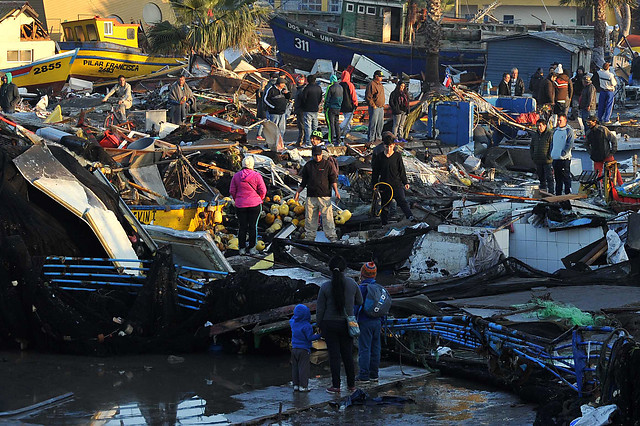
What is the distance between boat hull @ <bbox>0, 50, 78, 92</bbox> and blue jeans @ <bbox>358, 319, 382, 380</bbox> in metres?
27.8

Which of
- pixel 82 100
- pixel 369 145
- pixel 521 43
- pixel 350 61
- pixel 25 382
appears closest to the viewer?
pixel 25 382

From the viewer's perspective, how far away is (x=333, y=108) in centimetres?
2084

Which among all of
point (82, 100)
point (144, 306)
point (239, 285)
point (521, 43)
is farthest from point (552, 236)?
point (521, 43)

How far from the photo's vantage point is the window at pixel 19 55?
119ft

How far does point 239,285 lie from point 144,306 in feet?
3.24

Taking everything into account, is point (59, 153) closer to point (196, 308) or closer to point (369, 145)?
point (196, 308)

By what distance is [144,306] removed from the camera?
33.5ft

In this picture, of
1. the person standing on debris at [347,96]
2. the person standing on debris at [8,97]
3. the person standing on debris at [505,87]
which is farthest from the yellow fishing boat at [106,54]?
the person standing on debris at [347,96]

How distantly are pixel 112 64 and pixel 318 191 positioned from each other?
24.6m

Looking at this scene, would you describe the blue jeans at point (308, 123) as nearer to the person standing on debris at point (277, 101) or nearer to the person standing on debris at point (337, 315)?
the person standing on debris at point (277, 101)

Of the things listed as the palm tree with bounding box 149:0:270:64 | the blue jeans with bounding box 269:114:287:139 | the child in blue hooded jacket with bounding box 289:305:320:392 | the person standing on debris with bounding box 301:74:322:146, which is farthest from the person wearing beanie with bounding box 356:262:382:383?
the palm tree with bounding box 149:0:270:64

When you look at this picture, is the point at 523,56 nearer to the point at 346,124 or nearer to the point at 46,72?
the point at 346,124

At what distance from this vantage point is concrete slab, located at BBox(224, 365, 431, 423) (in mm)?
8367

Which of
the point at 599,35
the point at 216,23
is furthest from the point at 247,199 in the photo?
the point at 599,35
